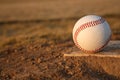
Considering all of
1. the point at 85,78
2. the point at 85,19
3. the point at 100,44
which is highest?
the point at 85,19

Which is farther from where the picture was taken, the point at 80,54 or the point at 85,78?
the point at 80,54

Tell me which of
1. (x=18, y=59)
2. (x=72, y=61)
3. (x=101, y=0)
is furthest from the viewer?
(x=101, y=0)

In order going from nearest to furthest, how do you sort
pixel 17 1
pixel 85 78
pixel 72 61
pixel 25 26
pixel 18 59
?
1. pixel 85 78
2. pixel 72 61
3. pixel 18 59
4. pixel 25 26
5. pixel 17 1

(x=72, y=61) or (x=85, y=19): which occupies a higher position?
(x=85, y=19)

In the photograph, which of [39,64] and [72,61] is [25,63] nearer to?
[39,64]

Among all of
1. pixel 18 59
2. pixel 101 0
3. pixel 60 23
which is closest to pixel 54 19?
pixel 60 23

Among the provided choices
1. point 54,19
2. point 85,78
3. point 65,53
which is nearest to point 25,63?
point 65,53
